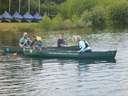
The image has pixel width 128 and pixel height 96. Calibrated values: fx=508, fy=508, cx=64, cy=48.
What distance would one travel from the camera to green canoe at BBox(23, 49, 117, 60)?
40688 mm

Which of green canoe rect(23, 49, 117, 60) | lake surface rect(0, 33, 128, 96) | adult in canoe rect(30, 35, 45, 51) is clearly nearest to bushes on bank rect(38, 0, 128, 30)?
adult in canoe rect(30, 35, 45, 51)

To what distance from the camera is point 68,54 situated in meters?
42.3

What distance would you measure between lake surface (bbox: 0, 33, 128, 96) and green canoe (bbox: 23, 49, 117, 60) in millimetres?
758

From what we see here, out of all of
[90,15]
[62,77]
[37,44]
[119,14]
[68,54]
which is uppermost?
[119,14]

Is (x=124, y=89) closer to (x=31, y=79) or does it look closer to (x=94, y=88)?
(x=94, y=88)

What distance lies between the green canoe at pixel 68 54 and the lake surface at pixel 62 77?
2.49ft

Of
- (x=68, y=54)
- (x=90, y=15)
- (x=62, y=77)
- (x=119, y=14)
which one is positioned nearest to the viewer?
(x=62, y=77)

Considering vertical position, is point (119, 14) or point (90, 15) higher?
point (119, 14)

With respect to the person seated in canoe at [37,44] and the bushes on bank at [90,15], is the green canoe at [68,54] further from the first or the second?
the bushes on bank at [90,15]

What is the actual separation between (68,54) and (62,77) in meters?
9.98

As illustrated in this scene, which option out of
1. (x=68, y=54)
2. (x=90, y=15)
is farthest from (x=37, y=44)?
(x=90, y=15)

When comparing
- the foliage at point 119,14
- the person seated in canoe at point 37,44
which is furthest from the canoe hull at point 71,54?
the foliage at point 119,14

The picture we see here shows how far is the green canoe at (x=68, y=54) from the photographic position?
40.7 meters

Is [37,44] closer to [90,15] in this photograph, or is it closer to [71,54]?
[71,54]
